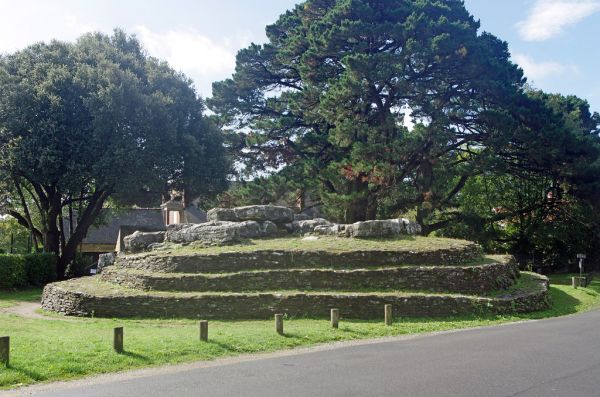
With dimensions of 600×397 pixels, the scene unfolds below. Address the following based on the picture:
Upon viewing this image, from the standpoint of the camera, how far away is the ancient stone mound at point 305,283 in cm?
1878

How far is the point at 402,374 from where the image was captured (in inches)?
380

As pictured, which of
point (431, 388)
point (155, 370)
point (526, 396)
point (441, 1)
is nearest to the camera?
point (526, 396)

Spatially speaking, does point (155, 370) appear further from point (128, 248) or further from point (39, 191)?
point (39, 191)

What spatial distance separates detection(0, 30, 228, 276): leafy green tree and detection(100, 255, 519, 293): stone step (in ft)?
41.2

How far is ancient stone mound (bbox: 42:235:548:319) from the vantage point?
61.6ft

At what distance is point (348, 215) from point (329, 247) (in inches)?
442

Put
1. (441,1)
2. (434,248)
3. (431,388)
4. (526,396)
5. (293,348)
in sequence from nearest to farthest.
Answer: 1. (526,396)
2. (431,388)
3. (293,348)
4. (434,248)
5. (441,1)

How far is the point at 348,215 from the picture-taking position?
3353 centimetres

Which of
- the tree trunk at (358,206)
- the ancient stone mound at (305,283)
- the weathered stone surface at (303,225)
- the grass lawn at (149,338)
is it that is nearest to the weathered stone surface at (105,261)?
the ancient stone mound at (305,283)

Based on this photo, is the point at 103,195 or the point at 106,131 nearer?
the point at 106,131

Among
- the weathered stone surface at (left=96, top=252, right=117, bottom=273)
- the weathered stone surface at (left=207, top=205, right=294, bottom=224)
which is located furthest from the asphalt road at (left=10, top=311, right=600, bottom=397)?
the weathered stone surface at (left=96, top=252, right=117, bottom=273)

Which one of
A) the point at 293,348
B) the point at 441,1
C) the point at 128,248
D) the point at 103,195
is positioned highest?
the point at 441,1

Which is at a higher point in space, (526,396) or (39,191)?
(39,191)

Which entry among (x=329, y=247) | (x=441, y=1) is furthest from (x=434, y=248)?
(x=441, y=1)
